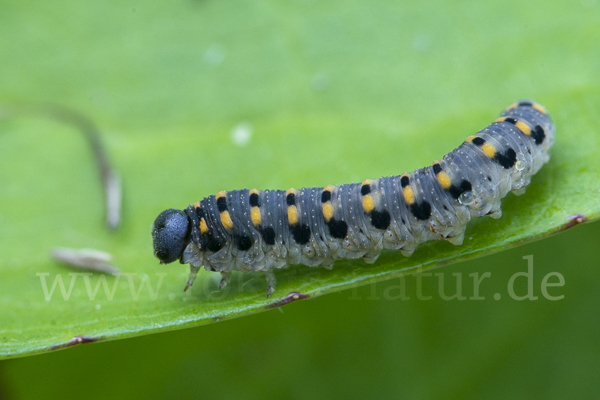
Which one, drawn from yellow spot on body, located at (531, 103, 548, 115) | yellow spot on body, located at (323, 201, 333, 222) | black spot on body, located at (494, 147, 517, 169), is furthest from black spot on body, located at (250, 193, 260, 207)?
yellow spot on body, located at (531, 103, 548, 115)

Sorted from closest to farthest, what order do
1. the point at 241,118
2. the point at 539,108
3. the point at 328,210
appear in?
1. the point at 328,210
2. the point at 539,108
3. the point at 241,118

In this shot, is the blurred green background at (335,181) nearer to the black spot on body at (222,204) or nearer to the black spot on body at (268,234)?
the black spot on body at (268,234)

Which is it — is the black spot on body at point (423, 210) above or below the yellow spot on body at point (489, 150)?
below

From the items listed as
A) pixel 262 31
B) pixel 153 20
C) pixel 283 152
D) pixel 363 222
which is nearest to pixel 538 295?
pixel 363 222

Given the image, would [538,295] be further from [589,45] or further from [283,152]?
[283,152]

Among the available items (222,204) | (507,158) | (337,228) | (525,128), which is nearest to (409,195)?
(337,228)

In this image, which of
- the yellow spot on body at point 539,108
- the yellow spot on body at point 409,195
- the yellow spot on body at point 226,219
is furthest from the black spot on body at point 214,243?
the yellow spot on body at point 539,108

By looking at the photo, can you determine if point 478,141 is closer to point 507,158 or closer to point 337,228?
point 507,158
